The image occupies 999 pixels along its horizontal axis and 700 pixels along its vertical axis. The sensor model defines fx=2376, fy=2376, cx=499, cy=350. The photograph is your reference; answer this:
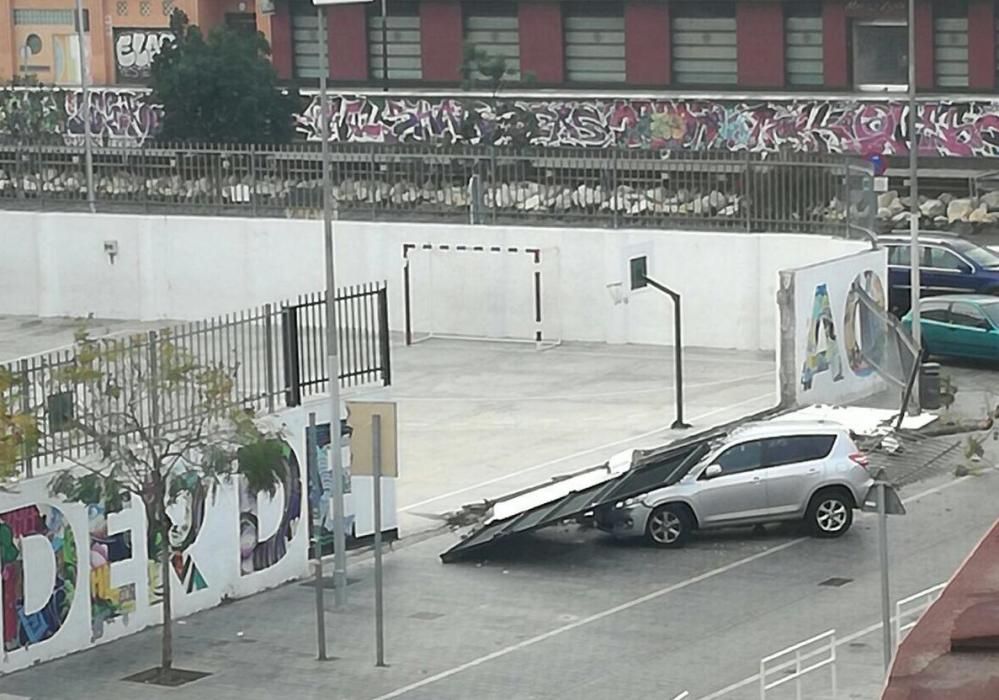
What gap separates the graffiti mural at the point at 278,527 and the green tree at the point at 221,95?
103ft

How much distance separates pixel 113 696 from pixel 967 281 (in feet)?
68.9

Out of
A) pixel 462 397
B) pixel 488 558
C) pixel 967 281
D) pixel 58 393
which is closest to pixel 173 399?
pixel 58 393

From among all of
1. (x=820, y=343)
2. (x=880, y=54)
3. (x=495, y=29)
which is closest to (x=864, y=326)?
(x=820, y=343)

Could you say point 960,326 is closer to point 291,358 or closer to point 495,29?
point 291,358

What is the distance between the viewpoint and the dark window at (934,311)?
33.8 m

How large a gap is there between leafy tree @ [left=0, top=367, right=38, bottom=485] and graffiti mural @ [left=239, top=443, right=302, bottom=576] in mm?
3334

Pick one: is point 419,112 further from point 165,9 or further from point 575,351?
point 575,351

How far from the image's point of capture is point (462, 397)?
33.3 metres

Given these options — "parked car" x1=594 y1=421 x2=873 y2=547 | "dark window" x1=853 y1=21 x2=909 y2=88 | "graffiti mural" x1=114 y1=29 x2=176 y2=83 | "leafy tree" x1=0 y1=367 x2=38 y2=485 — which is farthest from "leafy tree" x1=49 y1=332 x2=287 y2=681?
"graffiti mural" x1=114 y1=29 x2=176 y2=83

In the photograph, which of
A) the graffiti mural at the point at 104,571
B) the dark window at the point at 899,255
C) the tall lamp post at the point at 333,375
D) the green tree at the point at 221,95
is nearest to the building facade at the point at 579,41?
the green tree at the point at 221,95

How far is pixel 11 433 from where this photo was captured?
733 inches

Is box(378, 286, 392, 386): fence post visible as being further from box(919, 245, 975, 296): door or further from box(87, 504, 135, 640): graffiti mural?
box(919, 245, 975, 296): door

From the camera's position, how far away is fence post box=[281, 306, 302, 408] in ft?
74.9

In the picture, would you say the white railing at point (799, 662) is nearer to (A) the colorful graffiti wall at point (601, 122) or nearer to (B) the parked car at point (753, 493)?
(B) the parked car at point (753, 493)
